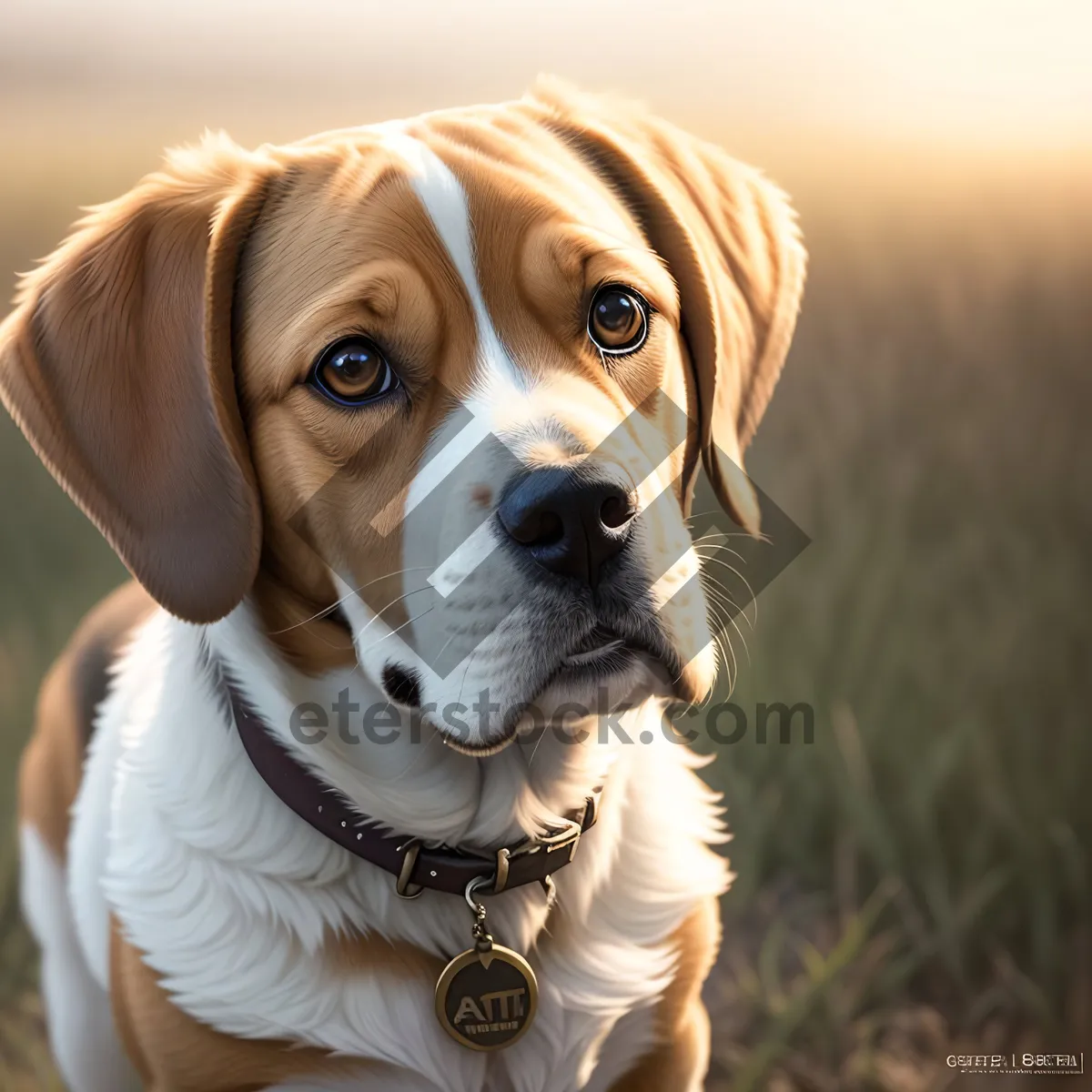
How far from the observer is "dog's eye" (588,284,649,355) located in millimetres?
2068

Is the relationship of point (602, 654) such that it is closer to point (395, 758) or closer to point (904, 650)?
point (395, 758)

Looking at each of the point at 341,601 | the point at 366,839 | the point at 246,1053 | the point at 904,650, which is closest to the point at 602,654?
the point at 341,601

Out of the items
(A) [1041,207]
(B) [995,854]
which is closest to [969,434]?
(A) [1041,207]

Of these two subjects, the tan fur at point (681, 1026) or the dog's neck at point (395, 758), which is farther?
the tan fur at point (681, 1026)

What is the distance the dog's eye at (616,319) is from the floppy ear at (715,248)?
19 centimetres

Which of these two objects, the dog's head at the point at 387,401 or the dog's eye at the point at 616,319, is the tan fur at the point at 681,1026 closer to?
the dog's head at the point at 387,401

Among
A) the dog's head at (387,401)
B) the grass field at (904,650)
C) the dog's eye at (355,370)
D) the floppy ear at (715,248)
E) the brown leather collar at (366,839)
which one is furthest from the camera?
the grass field at (904,650)

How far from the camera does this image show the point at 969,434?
12.3ft

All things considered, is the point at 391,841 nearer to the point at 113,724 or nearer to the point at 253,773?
the point at 253,773

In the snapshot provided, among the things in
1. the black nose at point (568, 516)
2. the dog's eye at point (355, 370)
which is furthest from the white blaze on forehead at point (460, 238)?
the black nose at point (568, 516)

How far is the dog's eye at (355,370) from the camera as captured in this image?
1.94m

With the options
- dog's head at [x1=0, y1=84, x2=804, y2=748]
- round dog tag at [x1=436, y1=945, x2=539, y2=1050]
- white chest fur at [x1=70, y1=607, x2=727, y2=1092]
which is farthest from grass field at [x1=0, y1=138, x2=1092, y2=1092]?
dog's head at [x1=0, y1=84, x2=804, y2=748]

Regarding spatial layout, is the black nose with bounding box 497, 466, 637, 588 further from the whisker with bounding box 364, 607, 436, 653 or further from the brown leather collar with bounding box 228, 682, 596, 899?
the brown leather collar with bounding box 228, 682, 596, 899

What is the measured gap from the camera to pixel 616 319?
2082 millimetres
